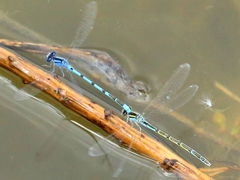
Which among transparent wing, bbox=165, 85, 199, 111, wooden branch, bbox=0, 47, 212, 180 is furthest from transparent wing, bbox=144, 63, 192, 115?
wooden branch, bbox=0, 47, 212, 180

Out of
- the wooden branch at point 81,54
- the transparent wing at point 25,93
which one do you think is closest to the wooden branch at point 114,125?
the transparent wing at point 25,93

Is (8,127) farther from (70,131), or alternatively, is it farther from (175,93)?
(175,93)

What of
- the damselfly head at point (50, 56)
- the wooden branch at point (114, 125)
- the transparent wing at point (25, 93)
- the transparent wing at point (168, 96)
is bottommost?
the transparent wing at point (25, 93)

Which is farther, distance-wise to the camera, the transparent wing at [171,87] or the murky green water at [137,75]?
the transparent wing at [171,87]

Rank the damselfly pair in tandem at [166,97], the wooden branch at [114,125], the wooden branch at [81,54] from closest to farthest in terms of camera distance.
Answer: the wooden branch at [114,125] < the damselfly pair in tandem at [166,97] < the wooden branch at [81,54]

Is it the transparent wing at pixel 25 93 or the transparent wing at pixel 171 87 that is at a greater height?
the transparent wing at pixel 171 87

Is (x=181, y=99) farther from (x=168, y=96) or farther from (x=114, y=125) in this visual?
(x=114, y=125)

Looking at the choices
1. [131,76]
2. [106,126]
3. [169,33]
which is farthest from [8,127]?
[169,33]

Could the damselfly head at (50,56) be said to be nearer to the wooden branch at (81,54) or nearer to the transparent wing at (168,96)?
the wooden branch at (81,54)

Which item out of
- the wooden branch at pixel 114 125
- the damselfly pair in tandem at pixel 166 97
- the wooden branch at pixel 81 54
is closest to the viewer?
the wooden branch at pixel 114 125
